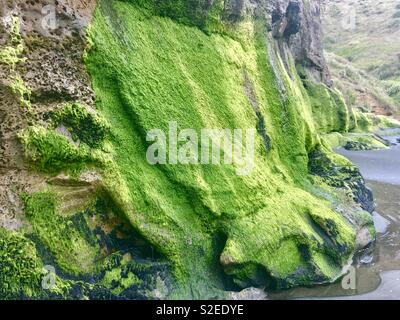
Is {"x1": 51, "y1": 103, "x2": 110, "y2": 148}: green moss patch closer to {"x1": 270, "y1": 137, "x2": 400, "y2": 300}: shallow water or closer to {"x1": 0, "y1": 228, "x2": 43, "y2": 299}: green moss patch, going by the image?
{"x1": 0, "y1": 228, "x2": 43, "y2": 299}: green moss patch

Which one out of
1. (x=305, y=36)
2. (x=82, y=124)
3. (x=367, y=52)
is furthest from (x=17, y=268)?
(x=367, y=52)

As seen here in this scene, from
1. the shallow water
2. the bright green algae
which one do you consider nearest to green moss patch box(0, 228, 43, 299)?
the bright green algae

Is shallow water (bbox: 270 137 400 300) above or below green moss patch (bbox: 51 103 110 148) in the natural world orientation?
below

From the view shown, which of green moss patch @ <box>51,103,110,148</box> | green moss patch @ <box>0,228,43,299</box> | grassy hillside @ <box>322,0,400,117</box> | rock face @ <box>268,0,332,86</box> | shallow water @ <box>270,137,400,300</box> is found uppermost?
grassy hillside @ <box>322,0,400,117</box>

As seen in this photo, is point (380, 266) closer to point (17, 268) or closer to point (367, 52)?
point (17, 268)

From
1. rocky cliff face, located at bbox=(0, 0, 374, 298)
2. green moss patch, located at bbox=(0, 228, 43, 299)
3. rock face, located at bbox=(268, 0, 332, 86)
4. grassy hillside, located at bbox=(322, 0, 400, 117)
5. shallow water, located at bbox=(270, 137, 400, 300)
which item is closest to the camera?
green moss patch, located at bbox=(0, 228, 43, 299)
